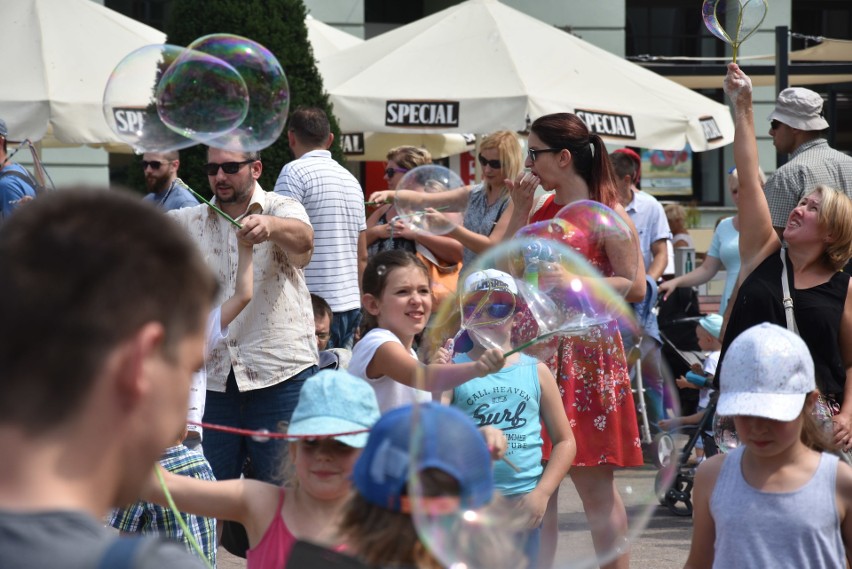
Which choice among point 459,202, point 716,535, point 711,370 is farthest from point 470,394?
point 711,370

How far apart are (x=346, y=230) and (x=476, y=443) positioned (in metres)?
4.26

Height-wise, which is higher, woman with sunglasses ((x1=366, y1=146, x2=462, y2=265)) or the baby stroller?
woman with sunglasses ((x1=366, y1=146, x2=462, y2=265))

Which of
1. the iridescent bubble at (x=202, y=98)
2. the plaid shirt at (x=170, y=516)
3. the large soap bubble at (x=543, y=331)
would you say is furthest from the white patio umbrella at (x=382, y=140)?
the plaid shirt at (x=170, y=516)

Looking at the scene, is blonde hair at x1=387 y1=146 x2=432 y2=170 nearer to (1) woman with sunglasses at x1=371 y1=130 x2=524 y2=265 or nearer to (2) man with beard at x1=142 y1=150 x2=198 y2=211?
(1) woman with sunglasses at x1=371 y1=130 x2=524 y2=265

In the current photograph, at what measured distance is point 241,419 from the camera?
4656 mm

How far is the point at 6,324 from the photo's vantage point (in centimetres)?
119

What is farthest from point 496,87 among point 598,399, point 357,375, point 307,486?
point 307,486

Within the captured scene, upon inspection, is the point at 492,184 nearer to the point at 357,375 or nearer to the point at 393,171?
the point at 393,171

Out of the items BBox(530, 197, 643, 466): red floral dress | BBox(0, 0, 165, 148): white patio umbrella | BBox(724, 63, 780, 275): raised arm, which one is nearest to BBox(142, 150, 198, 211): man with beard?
BBox(0, 0, 165, 148): white patio umbrella

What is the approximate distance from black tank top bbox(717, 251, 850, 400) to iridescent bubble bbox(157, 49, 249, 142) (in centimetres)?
201

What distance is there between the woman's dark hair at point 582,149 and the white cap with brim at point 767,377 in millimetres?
1453

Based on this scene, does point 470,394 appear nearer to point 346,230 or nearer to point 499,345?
point 499,345

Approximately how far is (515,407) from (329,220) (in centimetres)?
222

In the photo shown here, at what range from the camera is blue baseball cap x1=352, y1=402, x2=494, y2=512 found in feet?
6.32
